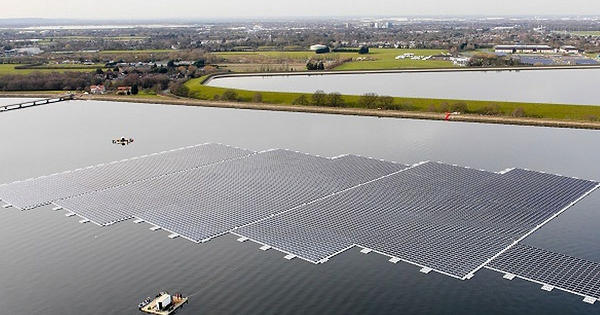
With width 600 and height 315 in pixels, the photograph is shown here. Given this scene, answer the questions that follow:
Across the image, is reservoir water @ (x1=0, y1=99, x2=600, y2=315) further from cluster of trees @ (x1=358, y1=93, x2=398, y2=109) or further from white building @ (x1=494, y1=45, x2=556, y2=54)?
white building @ (x1=494, y1=45, x2=556, y2=54)

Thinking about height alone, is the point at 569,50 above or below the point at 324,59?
below

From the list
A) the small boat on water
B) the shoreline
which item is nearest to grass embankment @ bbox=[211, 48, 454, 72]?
the shoreline

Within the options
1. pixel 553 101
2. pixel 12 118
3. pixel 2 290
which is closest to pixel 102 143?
pixel 12 118

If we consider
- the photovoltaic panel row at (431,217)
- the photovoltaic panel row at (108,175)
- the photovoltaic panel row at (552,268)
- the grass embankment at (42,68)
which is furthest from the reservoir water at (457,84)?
the photovoltaic panel row at (552,268)

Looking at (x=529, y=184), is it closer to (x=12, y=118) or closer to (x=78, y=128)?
(x=78, y=128)

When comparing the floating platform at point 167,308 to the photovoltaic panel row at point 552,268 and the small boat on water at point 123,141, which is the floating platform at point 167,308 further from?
the small boat on water at point 123,141

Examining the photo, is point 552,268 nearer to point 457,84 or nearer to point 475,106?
point 475,106

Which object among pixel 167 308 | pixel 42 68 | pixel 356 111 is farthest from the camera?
pixel 42 68

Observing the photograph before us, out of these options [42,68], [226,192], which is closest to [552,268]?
[226,192]
